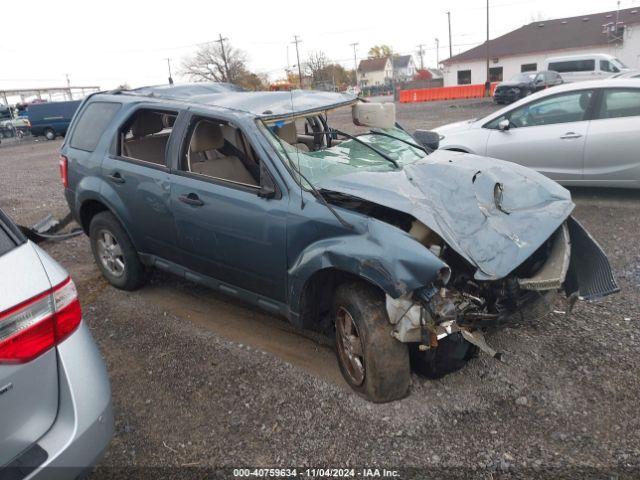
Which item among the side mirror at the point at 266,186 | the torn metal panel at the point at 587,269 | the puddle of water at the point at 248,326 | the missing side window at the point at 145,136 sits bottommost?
the puddle of water at the point at 248,326

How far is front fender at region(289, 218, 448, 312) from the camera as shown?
2.59 m

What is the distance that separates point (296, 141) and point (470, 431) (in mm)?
2568

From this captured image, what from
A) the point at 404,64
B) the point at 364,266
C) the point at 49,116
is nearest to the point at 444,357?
the point at 364,266

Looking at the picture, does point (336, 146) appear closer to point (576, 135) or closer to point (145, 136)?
point (145, 136)

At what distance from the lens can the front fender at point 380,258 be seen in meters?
2.59

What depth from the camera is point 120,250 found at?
4570mm

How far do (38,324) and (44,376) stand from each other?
0.20 metres

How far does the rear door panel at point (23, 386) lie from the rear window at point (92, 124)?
2833mm

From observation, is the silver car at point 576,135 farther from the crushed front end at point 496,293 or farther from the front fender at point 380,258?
the front fender at point 380,258

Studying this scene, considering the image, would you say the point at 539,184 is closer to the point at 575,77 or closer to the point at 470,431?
the point at 470,431

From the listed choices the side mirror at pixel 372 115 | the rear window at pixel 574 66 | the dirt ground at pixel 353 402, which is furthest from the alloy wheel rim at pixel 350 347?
the rear window at pixel 574 66

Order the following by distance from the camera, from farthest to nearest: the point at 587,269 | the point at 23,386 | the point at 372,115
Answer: the point at 372,115, the point at 587,269, the point at 23,386

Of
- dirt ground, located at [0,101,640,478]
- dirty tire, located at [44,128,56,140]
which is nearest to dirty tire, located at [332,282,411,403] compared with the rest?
dirt ground, located at [0,101,640,478]

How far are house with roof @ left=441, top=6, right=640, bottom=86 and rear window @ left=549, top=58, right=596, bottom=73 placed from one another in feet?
52.8
